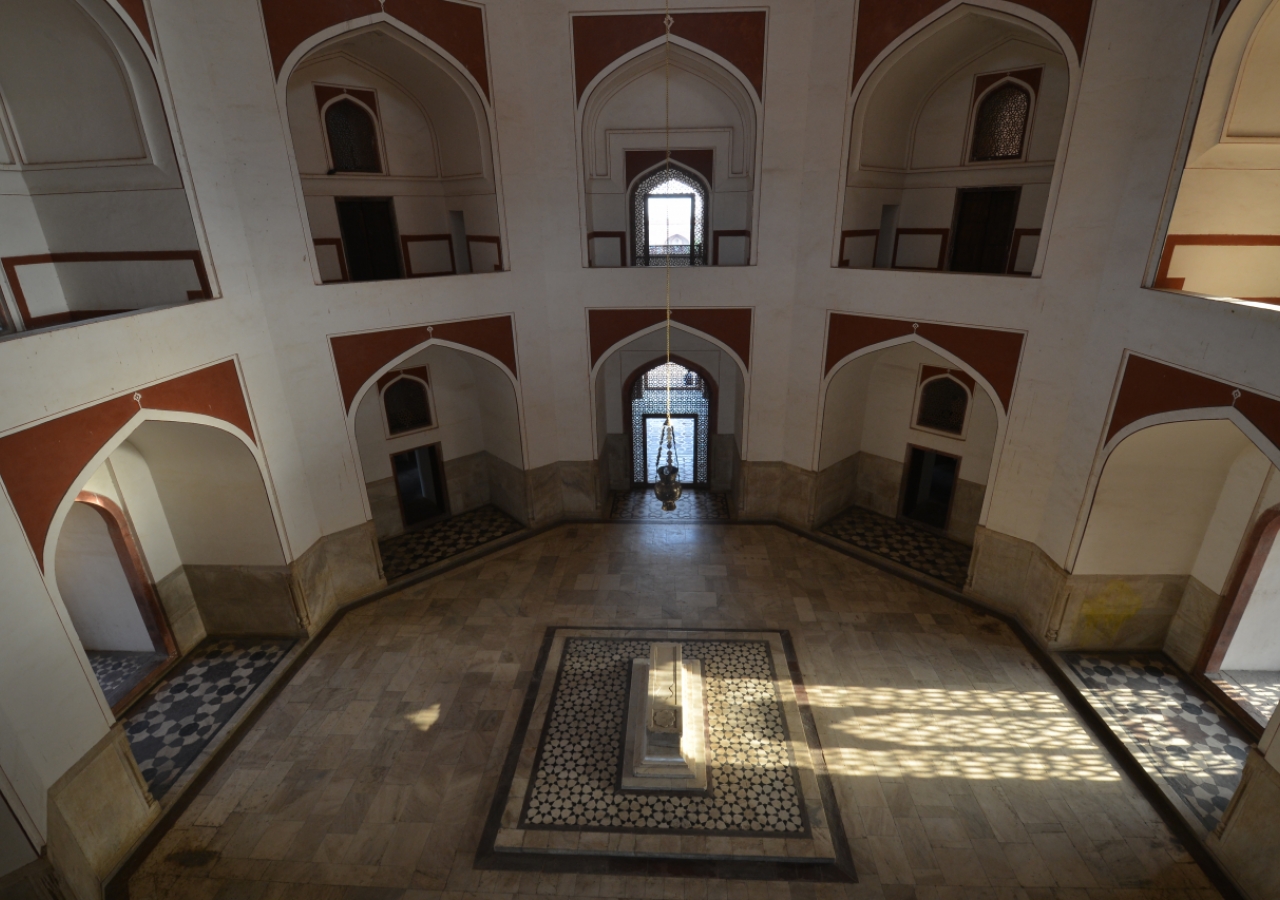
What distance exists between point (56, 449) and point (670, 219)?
6.66m

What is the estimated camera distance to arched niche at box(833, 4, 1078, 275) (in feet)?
20.8

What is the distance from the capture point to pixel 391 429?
8.39m

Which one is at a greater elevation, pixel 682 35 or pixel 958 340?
pixel 682 35

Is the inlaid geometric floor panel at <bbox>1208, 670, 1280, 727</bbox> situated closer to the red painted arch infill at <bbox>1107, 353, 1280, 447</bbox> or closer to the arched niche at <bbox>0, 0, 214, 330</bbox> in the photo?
the red painted arch infill at <bbox>1107, 353, 1280, 447</bbox>

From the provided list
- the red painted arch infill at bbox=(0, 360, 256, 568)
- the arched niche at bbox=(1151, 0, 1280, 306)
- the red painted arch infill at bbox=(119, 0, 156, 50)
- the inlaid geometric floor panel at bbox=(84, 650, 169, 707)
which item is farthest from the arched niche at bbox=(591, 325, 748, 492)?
the red painted arch infill at bbox=(119, 0, 156, 50)

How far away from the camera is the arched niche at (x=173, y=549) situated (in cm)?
571

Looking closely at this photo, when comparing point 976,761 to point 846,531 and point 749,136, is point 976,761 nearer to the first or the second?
point 846,531

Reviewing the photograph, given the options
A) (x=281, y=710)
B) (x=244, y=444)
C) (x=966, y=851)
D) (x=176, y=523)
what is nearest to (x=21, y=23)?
(x=244, y=444)

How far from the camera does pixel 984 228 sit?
7180mm

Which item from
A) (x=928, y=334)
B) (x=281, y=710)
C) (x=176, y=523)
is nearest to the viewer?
(x=281, y=710)

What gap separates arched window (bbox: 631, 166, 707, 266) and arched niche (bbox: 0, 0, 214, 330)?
195 inches

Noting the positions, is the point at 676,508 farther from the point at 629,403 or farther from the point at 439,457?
the point at 439,457

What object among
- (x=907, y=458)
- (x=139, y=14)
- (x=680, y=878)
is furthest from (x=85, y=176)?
(x=907, y=458)

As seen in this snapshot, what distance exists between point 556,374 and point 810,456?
11.1 feet
